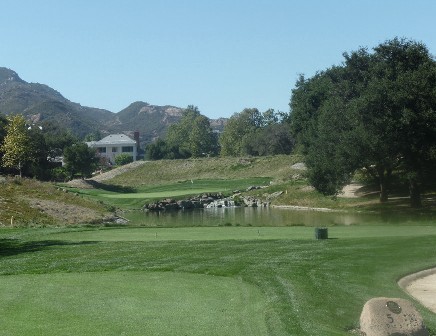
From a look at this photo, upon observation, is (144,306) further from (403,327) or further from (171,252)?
(171,252)

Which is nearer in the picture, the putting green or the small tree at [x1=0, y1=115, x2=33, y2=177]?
the putting green

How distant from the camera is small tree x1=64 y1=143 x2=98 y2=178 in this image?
102 meters

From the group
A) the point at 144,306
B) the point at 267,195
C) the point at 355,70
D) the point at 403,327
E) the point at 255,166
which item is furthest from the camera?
the point at 255,166

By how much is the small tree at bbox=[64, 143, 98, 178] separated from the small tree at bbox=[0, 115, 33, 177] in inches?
671

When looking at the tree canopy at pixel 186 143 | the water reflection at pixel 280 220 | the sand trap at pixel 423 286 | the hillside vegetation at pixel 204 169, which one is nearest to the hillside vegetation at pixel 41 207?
the water reflection at pixel 280 220

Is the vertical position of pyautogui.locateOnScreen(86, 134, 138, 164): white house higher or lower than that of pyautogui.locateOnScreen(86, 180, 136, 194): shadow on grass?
higher

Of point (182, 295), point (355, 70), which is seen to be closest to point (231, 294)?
point (182, 295)

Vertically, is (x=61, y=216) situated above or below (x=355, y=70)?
below

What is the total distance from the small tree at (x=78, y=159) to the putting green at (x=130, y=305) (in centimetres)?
8625

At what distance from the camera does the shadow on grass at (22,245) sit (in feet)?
76.9

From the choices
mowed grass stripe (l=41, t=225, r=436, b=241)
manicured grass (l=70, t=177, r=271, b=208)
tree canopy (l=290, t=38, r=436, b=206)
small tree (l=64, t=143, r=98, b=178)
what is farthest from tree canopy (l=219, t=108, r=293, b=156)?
mowed grass stripe (l=41, t=225, r=436, b=241)

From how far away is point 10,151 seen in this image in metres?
79.8

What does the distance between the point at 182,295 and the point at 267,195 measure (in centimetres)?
A: 6350

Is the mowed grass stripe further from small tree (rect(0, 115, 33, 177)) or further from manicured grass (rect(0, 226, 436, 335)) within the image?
small tree (rect(0, 115, 33, 177))
